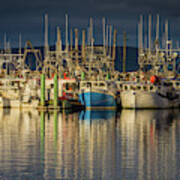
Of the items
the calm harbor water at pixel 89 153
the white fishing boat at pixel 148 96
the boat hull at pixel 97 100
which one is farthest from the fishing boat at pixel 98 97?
the calm harbor water at pixel 89 153

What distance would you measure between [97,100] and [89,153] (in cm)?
5664

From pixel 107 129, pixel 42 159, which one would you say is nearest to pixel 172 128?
pixel 107 129

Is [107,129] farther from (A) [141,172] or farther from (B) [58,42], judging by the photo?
(B) [58,42]

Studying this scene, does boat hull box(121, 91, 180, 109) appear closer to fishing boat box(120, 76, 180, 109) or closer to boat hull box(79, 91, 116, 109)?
fishing boat box(120, 76, 180, 109)

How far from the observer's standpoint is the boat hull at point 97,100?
9100 centimetres

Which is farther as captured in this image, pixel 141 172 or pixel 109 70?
pixel 109 70

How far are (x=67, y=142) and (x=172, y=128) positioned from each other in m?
16.0

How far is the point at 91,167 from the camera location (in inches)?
1198

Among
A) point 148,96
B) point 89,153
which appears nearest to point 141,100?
point 148,96

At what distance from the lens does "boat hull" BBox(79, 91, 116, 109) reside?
91000mm

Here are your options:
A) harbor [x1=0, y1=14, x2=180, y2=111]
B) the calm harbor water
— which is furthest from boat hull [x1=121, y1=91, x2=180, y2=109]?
the calm harbor water

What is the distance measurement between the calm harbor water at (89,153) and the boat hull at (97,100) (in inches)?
1445

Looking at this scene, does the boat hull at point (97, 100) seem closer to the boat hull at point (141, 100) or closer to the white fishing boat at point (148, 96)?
the boat hull at point (141, 100)

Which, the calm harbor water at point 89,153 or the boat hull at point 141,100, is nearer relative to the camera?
the calm harbor water at point 89,153
